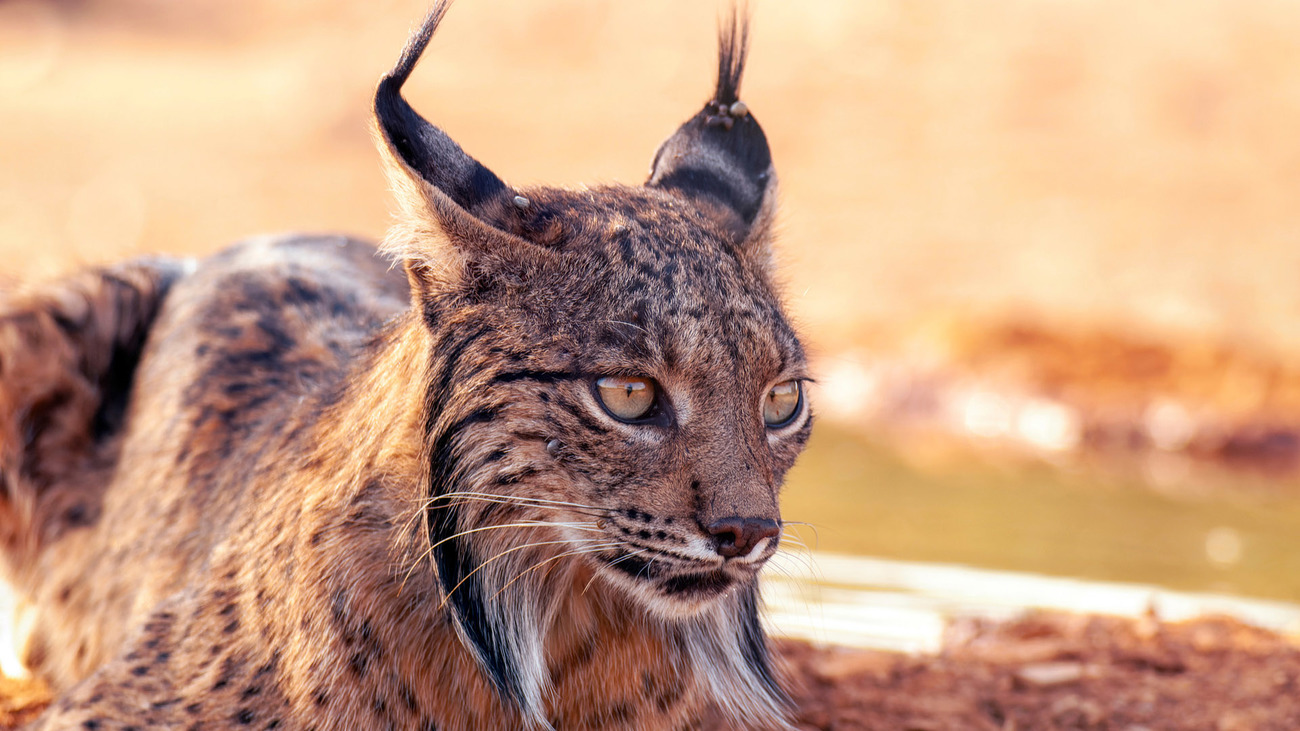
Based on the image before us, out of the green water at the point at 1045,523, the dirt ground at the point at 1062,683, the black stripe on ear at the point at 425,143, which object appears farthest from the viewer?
the green water at the point at 1045,523

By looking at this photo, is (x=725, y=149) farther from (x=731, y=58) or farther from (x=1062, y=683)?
(x=1062, y=683)

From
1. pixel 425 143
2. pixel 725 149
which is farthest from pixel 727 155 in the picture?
pixel 425 143

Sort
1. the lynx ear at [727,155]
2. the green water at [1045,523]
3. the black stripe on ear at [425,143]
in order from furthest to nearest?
the green water at [1045,523], the lynx ear at [727,155], the black stripe on ear at [425,143]

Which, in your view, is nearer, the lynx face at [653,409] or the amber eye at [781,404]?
the lynx face at [653,409]

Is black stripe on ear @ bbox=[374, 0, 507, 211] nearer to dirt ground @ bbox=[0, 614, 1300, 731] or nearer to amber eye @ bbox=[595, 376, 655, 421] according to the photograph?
amber eye @ bbox=[595, 376, 655, 421]

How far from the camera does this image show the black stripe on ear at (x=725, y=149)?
4.07 metres

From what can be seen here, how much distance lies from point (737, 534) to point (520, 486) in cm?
55

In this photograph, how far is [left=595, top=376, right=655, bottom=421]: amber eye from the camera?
3244 millimetres

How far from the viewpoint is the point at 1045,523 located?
10.1 m

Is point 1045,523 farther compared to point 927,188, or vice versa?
point 927,188

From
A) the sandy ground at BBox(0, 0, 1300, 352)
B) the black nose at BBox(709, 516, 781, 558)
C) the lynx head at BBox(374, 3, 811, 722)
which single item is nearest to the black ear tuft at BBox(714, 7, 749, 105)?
the lynx head at BBox(374, 3, 811, 722)

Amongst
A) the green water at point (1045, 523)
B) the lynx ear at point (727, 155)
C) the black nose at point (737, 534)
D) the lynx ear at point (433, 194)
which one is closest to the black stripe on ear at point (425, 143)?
the lynx ear at point (433, 194)

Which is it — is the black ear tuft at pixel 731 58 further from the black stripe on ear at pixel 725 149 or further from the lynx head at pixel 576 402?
the lynx head at pixel 576 402

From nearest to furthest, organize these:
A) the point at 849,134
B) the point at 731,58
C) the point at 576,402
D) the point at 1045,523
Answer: the point at 576,402
the point at 731,58
the point at 1045,523
the point at 849,134
